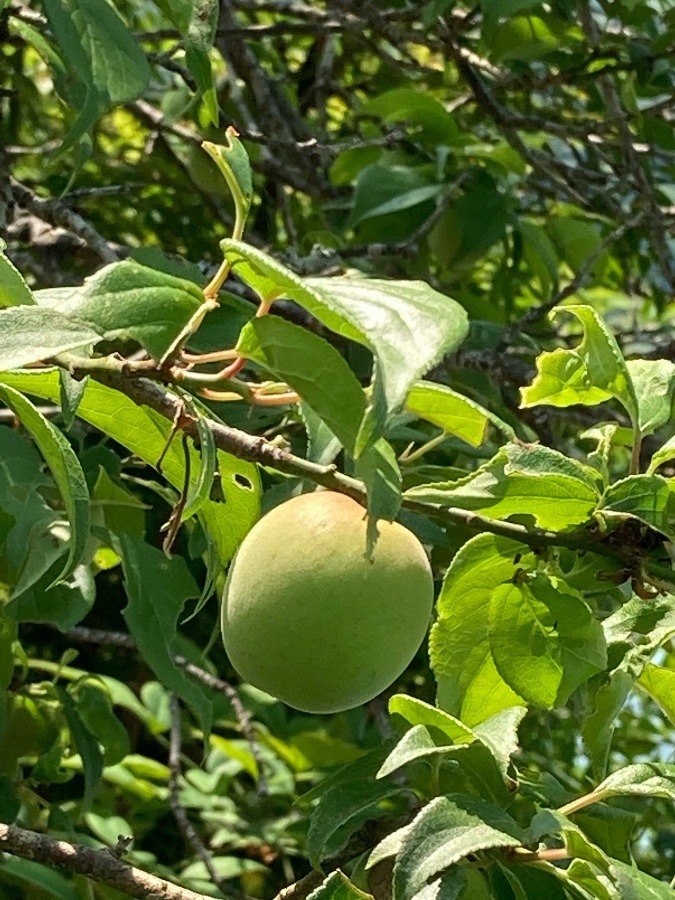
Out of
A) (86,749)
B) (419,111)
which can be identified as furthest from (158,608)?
(419,111)

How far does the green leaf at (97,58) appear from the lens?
1.40 meters

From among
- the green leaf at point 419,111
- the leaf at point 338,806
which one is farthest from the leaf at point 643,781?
the green leaf at point 419,111

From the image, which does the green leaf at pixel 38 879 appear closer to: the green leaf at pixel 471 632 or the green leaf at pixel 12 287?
the green leaf at pixel 471 632

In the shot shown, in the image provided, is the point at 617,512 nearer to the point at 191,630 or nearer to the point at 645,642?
the point at 645,642

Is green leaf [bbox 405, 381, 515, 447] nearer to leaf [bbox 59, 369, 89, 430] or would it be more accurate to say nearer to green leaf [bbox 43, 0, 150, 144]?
leaf [bbox 59, 369, 89, 430]

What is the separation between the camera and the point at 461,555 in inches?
40.6

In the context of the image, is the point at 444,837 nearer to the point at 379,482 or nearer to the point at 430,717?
the point at 430,717

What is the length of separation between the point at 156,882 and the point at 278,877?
5.08 feet

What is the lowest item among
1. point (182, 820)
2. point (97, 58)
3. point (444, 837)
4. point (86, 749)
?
point (182, 820)

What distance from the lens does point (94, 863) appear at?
1.06 meters

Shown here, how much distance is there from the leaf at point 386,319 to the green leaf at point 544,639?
349 mm

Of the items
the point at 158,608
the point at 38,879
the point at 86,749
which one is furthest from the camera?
the point at 86,749

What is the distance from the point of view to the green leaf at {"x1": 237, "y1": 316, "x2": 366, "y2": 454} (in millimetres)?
803

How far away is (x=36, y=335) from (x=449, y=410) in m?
0.32
